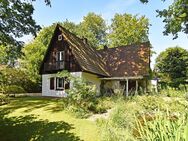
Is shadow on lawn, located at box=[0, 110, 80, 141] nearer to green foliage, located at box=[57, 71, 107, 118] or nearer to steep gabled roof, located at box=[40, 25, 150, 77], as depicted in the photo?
green foliage, located at box=[57, 71, 107, 118]

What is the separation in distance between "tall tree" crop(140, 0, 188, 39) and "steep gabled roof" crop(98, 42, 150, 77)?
385 inches

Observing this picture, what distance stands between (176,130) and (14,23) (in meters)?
14.5

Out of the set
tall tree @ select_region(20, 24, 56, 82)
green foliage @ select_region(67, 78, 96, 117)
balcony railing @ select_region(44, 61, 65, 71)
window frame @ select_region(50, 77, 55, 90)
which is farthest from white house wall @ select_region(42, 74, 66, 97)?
green foliage @ select_region(67, 78, 96, 117)

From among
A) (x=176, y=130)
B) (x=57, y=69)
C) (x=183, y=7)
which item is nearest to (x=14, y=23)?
(x=183, y=7)

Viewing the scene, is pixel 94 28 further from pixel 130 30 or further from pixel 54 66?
pixel 54 66

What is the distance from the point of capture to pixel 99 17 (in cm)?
5853

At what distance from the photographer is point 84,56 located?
92.6 feet

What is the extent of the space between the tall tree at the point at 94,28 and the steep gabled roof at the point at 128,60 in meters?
24.8

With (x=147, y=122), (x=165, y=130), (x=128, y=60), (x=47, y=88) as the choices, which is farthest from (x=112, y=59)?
(x=165, y=130)

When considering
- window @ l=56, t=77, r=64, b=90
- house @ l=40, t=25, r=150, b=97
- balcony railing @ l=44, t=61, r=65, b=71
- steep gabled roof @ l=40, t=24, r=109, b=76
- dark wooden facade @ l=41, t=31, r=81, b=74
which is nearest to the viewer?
steep gabled roof @ l=40, t=24, r=109, b=76

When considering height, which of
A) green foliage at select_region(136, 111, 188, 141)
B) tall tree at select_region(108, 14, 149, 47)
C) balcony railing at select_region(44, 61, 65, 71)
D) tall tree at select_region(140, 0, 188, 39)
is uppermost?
tall tree at select_region(108, 14, 149, 47)

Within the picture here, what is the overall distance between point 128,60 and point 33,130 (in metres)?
19.2

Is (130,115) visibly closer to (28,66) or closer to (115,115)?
(115,115)

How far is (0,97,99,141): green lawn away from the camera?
37.8 feet
